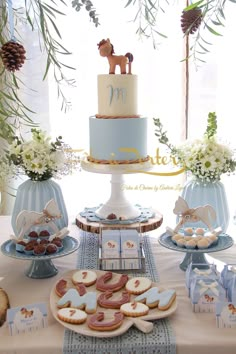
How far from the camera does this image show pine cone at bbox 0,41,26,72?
161cm

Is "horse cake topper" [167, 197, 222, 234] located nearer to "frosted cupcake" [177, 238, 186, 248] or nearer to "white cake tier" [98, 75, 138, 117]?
"frosted cupcake" [177, 238, 186, 248]

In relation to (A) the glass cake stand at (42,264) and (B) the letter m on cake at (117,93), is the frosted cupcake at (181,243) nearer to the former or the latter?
(A) the glass cake stand at (42,264)

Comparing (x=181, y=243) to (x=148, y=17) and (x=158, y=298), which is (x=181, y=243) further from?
(x=148, y=17)

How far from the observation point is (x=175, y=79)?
2000 millimetres

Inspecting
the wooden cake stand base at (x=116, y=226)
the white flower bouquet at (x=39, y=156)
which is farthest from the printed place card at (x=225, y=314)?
the white flower bouquet at (x=39, y=156)

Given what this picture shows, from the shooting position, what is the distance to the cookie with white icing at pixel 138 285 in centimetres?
107

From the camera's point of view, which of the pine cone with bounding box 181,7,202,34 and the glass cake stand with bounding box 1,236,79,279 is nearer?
the glass cake stand with bounding box 1,236,79,279

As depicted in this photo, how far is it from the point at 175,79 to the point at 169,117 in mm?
175

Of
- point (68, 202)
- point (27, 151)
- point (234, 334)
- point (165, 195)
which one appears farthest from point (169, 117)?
point (234, 334)

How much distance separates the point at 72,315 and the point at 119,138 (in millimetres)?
663

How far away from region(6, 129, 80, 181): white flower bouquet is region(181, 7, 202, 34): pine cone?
29.6 inches

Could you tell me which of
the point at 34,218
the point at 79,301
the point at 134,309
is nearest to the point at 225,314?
the point at 134,309

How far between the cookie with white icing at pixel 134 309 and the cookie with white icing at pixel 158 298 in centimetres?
2

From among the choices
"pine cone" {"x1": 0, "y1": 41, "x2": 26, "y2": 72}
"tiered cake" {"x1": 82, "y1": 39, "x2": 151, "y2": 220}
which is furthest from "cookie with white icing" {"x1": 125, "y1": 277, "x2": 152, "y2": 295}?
"pine cone" {"x1": 0, "y1": 41, "x2": 26, "y2": 72}
